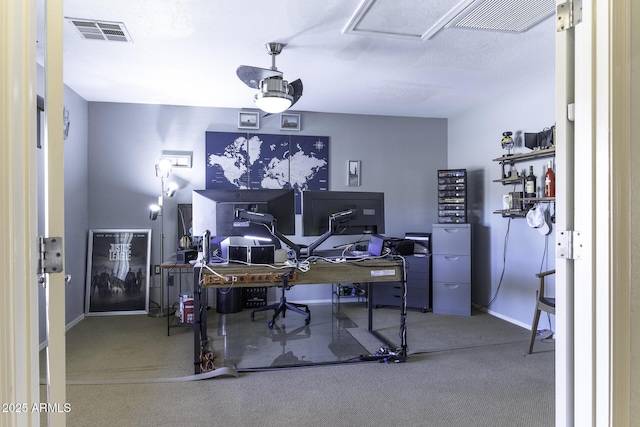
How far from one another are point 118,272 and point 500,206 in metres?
4.41

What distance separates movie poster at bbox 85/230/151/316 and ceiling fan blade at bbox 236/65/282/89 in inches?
99.7

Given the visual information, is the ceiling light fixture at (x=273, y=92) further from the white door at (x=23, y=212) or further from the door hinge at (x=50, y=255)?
the door hinge at (x=50, y=255)

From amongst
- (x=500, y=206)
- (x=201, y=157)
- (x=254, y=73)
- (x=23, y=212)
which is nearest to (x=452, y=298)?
(x=500, y=206)

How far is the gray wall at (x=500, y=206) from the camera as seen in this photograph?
3962 millimetres

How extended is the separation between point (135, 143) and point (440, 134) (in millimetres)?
3934

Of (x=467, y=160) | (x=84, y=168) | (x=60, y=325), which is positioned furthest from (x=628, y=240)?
(x=84, y=168)

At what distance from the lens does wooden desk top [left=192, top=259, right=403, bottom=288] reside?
280 centimetres

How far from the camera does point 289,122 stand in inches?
200

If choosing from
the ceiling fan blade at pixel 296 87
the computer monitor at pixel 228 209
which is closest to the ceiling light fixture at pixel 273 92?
the ceiling fan blade at pixel 296 87

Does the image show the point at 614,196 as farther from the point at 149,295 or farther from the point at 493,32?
the point at 149,295

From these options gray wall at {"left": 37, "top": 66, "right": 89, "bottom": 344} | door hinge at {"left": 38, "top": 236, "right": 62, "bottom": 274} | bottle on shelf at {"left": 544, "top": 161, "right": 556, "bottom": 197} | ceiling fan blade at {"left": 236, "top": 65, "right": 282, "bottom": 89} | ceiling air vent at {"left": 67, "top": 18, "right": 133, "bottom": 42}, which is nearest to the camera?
door hinge at {"left": 38, "top": 236, "right": 62, "bottom": 274}

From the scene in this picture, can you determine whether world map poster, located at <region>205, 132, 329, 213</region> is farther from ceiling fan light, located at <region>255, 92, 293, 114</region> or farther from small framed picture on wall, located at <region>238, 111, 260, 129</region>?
ceiling fan light, located at <region>255, 92, 293, 114</region>

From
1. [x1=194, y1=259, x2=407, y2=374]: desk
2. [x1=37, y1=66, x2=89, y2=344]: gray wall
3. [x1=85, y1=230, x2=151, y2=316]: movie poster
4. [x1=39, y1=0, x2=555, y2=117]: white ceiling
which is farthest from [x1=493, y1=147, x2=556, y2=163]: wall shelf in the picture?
[x1=37, y1=66, x2=89, y2=344]: gray wall

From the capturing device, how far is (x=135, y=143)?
476cm
